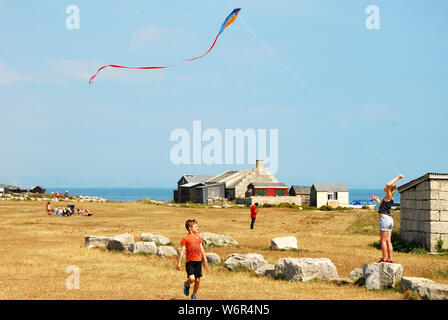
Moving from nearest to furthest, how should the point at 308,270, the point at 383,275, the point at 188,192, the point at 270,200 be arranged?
1. the point at 383,275
2. the point at 308,270
3. the point at 270,200
4. the point at 188,192

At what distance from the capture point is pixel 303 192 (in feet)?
275

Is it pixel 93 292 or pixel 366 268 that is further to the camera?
pixel 366 268

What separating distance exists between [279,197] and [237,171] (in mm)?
16404

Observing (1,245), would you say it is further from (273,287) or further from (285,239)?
(273,287)

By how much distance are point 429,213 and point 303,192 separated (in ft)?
195

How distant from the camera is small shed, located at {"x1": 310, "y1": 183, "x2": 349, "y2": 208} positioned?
79.4 meters

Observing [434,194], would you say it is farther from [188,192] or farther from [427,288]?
[188,192]

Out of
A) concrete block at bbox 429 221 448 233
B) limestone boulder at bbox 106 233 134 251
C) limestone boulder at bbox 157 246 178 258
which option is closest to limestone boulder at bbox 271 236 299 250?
limestone boulder at bbox 157 246 178 258

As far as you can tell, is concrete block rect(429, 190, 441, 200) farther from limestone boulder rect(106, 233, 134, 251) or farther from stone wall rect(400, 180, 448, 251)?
limestone boulder rect(106, 233, 134, 251)

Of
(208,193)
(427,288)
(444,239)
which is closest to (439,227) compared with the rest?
(444,239)

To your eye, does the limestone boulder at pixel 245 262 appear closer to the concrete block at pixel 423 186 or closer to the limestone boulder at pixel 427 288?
the limestone boulder at pixel 427 288

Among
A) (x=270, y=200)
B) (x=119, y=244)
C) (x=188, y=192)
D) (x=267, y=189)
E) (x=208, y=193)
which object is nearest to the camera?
(x=119, y=244)
